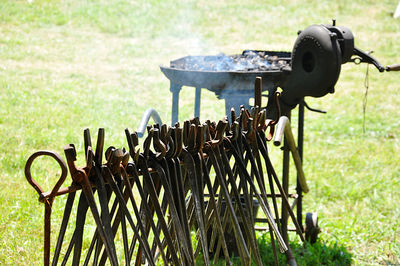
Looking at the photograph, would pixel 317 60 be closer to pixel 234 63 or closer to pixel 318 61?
pixel 318 61

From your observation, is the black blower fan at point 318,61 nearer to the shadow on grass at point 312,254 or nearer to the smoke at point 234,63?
the smoke at point 234,63

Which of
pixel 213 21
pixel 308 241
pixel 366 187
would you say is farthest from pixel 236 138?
pixel 213 21

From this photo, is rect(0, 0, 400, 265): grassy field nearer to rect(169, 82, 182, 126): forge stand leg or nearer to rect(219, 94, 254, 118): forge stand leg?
rect(169, 82, 182, 126): forge stand leg

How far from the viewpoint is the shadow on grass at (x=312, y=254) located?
A: 3326mm

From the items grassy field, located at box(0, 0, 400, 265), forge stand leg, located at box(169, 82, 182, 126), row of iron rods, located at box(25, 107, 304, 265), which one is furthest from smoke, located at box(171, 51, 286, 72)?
grassy field, located at box(0, 0, 400, 265)

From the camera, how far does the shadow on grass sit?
333cm

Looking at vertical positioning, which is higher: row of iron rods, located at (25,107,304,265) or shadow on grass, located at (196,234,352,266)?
row of iron rods, located at (25,107,304,265)

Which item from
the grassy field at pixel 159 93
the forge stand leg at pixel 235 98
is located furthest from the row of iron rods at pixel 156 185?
the grassy field at pixel 159 93

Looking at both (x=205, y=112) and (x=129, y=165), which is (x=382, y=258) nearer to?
(x=129, y=165)

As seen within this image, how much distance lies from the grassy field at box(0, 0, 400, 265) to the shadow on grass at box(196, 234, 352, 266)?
0.36 ft

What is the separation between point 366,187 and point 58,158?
→ 12.5 feet

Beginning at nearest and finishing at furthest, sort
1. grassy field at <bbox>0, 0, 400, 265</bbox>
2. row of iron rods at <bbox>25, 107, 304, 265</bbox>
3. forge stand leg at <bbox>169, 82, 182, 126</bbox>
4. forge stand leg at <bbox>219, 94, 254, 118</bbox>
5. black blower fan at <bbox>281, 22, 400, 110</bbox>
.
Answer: row of iron rods at <bbox>25, 107, 304, 265</bbox>, black blower fan at <bbox>281, 22, 400, 110</bbox>, forge stand leg at <bbox>219, 94, 254, 118</bbox>, forge stand leg at <bbox>169, 82, 182, 126</bbox>, grassy field at <bbox>0, 0, 400, 265</bbox>

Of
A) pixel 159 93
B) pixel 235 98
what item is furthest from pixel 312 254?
pixel 159 93

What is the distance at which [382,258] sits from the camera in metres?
3.47
